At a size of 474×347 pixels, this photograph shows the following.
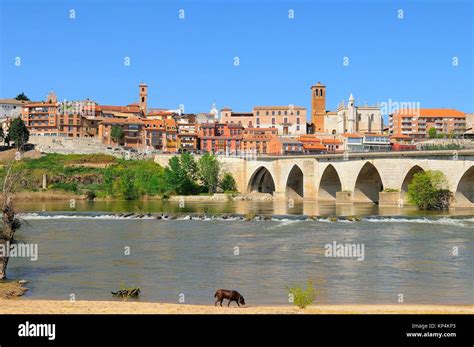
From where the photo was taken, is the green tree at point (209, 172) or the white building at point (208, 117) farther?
the white building at point (208, 117)

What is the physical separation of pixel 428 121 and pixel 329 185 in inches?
2444

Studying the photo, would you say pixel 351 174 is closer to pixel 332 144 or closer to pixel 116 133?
pixel 332 144

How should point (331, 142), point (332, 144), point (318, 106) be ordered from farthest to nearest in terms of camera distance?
point (318, 106), point (331, 142), point (332, 144)

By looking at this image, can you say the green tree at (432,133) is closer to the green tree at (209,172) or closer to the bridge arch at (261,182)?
the bridge arch at (261,182)

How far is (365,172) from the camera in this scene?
71438 millimetres

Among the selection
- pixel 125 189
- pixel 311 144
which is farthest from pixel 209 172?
pixel 311 144

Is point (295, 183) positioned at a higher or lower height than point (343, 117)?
lower

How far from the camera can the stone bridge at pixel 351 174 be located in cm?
5578

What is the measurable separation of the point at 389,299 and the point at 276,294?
11.6 feet

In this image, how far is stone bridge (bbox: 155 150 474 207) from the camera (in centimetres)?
5578

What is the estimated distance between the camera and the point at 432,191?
55625mm

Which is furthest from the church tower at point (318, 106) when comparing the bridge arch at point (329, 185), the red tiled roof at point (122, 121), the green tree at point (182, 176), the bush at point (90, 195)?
the bush at point (90, 195)

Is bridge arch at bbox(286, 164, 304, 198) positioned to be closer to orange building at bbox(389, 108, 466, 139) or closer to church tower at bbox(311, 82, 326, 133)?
orange building at bbox(389, 108, 466, 139)
